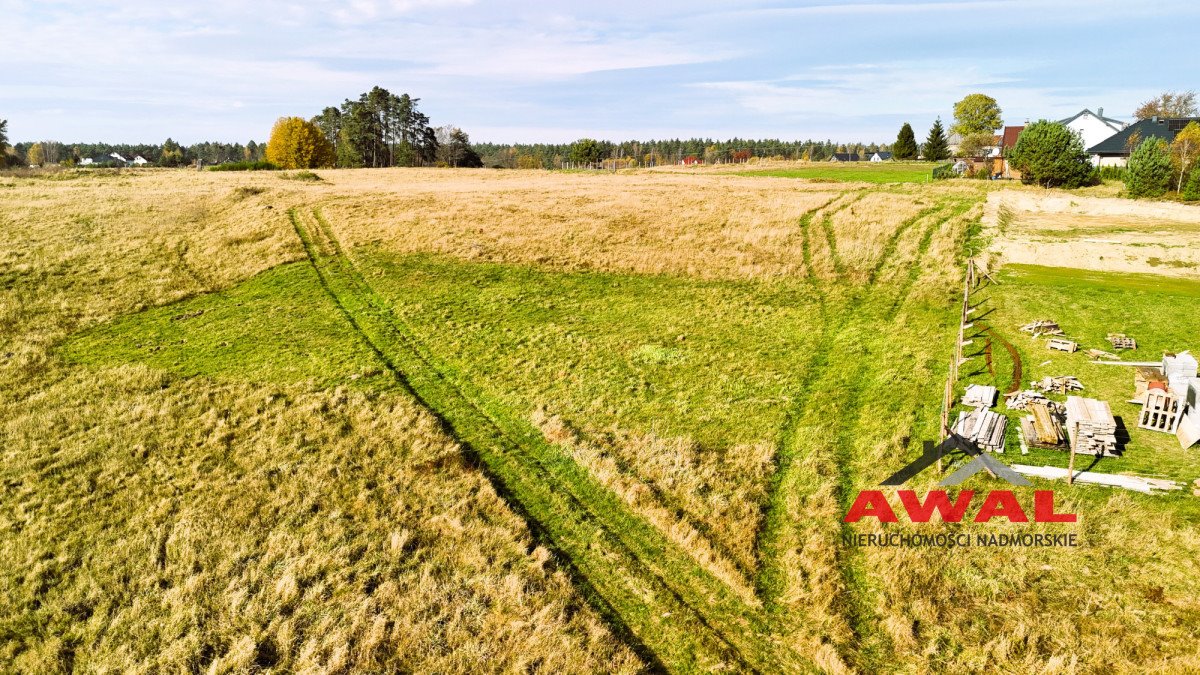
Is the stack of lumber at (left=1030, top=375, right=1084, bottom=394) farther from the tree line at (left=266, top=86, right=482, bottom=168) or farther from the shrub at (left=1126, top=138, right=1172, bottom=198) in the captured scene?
the tree line at (left=266, top=86, right=482, bottom=168)

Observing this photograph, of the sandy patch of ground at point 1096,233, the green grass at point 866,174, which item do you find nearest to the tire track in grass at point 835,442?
the sandy patch of ground at point 1096,233

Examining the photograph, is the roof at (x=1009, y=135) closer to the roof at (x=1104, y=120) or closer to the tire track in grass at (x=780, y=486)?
Result: the roof at (x=1104, y=120)

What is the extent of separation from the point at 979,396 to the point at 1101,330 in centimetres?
880

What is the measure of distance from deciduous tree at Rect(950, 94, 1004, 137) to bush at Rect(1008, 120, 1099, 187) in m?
56.0

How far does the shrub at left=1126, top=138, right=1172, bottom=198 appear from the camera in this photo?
1911 inches

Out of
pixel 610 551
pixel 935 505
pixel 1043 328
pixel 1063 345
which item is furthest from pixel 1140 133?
pixel 610 551

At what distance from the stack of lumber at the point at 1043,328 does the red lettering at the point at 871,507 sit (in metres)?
12.6

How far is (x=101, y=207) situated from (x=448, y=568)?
46.2 meters

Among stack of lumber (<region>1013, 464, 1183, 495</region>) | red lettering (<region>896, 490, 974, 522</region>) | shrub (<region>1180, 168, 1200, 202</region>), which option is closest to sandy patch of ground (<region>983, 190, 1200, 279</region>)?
shrub (<region>1180, 168, 1200, 202</region>)

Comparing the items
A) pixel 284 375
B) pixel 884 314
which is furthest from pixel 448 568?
pixel 884 314

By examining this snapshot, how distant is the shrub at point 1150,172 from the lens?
48531 mm

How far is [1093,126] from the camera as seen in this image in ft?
274

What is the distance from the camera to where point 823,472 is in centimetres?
1462

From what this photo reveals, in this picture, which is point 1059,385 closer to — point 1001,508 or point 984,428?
point 984,428
